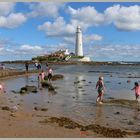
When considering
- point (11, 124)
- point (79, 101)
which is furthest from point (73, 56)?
point (11, 124)

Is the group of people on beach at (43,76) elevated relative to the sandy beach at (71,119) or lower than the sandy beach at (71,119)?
elevated

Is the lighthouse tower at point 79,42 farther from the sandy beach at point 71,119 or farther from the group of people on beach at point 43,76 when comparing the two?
the sandy beach at point 71,119

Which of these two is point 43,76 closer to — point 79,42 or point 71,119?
point 71,119

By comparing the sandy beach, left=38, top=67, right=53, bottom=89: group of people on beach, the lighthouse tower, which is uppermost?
the lighthouse tower

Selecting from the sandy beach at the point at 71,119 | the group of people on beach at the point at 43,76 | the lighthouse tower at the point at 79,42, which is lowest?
the sandy beach at the point at 71,119

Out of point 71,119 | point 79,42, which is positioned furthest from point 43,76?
point 79,42

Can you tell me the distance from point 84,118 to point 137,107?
204 inches

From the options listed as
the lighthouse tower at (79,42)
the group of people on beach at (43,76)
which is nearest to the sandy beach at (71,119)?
the group of people on beach at (43,76)

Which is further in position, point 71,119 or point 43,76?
point 43,76

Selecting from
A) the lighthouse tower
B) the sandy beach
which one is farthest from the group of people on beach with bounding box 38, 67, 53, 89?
the lighthouse tower

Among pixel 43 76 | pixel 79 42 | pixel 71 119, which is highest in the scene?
pixel 79 42

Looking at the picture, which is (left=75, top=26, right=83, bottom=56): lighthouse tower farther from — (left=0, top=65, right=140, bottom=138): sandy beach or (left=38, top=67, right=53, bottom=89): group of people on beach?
(left=0, top=65, right=140, bottom=138): sandy beach

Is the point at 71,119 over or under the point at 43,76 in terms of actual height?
under

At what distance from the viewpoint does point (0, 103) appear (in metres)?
21.0
